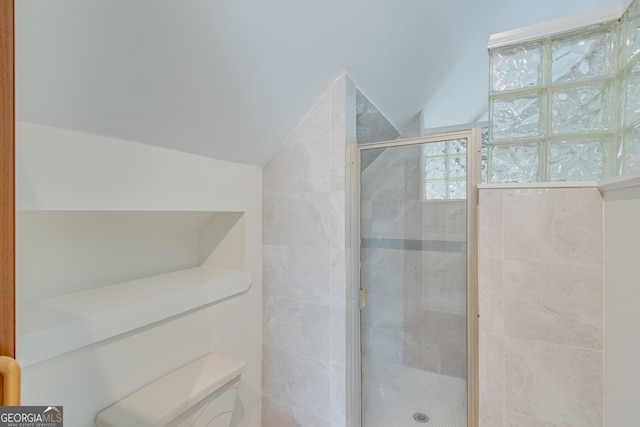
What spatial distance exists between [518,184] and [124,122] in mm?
1359

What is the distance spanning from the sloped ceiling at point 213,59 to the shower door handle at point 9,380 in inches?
27.7

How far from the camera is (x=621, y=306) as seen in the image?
783 mm

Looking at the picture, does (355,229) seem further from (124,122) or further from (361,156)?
(124,122)

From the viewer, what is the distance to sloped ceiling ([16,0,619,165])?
0.70 m

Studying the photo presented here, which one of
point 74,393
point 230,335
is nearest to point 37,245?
point 74,393

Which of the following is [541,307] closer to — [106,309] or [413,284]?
[413,284]

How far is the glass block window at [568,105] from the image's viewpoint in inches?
34.1

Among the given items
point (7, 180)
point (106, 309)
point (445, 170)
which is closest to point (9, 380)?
point (7, 180)

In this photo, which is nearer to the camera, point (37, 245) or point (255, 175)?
point (37, 245)

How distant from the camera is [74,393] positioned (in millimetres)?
856

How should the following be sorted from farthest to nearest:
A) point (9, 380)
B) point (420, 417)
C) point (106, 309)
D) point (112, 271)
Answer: point (420, 417) < point (112, 271) < point (106, 309) < point (9, 380)

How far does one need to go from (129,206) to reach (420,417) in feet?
5.66

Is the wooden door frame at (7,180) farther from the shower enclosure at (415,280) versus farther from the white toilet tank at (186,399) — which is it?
the shower enclosure at (415,280)

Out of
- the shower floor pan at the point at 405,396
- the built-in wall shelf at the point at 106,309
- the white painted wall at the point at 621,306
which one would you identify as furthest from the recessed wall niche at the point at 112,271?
the white painted wall at the point at 621,306
